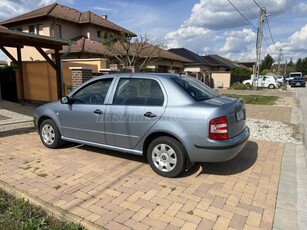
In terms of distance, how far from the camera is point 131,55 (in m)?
19.0

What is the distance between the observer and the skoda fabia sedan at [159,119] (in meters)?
3.79

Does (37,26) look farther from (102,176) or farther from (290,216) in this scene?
(290,216)

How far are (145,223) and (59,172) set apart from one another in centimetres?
198

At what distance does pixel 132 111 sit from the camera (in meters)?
4.28

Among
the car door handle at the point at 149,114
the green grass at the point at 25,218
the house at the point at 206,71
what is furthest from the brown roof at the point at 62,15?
the green grass at the point at 25,218

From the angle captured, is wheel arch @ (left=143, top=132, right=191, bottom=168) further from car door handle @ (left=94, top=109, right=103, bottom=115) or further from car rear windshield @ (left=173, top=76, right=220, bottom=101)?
car door handle @ (left=94, top=109, right=103, bottom=115)

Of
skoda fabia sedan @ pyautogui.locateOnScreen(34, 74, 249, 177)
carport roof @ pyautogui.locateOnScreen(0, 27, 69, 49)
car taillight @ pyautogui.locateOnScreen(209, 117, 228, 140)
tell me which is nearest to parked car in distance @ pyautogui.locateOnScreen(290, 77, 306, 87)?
carport roof @ pyautogui.locateOnScreen(0, 27, 69, 49)

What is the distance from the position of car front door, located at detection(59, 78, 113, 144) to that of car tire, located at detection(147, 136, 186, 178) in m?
1.05

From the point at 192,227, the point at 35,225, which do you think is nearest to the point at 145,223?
the point at 192,227

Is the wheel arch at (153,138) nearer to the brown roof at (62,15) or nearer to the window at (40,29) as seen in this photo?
the brown roof at (62,15)

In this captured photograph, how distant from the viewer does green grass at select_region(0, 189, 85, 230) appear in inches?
111

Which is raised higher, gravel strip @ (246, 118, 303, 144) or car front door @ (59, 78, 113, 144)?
car front door @ (59, 78, 113, 144)

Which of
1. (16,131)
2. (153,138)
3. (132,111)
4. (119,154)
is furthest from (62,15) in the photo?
(153,138)

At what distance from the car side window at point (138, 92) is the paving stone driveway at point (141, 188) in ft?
3.70
